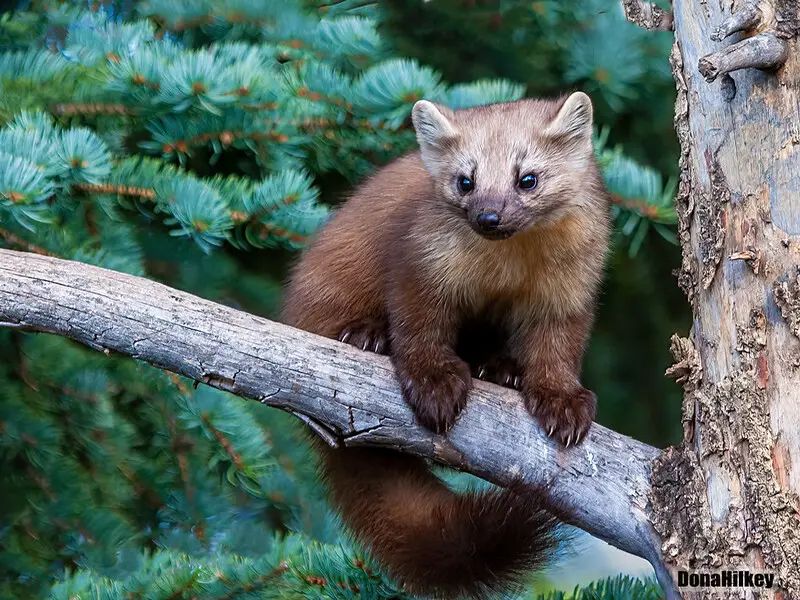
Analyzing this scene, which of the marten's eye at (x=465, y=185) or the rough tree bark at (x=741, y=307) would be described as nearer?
the rough tree bark at (x=741, y=307)

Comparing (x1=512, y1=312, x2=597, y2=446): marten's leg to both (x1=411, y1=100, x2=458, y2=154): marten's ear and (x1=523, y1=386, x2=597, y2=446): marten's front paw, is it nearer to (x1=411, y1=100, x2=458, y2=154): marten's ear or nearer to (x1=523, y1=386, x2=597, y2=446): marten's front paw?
(x1=523, y1=386, x2=597, y2=446): marten's front paw

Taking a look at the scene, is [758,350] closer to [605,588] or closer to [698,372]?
[698,372]

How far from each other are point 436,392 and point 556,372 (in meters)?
0.40

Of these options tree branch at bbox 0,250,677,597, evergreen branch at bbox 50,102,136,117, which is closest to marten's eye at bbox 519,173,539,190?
tree branch at bbox 0,250,677,597

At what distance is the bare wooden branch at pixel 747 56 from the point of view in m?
2.00

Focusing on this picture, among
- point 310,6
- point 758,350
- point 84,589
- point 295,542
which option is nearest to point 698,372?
point 758,350

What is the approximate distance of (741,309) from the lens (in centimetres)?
215

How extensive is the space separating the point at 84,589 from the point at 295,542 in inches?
20.1

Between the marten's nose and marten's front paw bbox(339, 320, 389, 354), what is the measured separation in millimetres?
481

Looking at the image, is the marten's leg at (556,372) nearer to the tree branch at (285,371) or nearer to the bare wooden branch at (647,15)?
the tree branch at (285,371)

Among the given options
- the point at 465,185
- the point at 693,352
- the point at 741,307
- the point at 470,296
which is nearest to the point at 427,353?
the point at 470,296

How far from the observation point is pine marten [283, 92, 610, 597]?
8.32 ft

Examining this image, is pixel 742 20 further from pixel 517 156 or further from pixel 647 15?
pixel 517 156

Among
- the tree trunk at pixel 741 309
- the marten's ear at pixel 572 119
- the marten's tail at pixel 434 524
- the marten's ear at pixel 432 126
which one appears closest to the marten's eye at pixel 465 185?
the marten's ear at pixel 432 126
